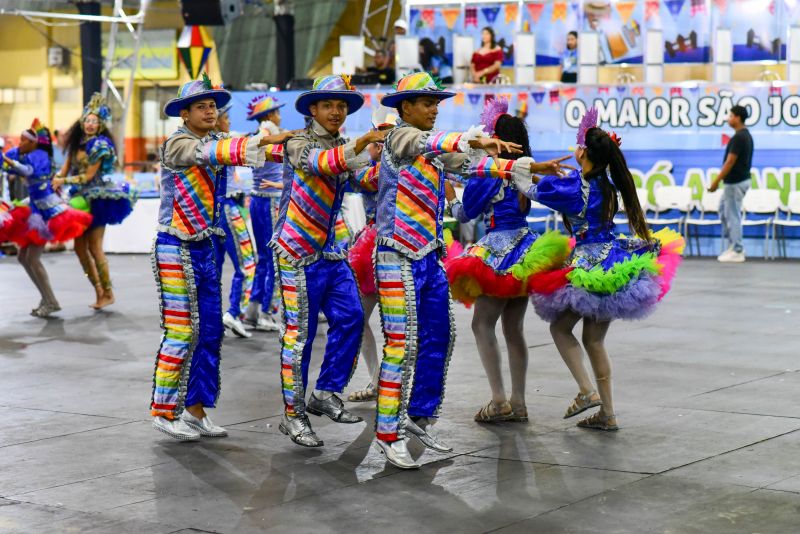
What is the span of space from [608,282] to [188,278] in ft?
7.41

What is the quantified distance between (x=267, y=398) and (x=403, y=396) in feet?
6.66

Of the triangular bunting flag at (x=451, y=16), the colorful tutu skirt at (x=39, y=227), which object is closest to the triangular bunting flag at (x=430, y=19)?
the triangular bunting flag at (x=451, y=16)

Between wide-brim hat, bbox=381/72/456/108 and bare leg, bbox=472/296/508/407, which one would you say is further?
bare leg, bbox=472/296/508/407

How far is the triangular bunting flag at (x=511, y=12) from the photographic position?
19.6 m

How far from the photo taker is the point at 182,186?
6555 mm

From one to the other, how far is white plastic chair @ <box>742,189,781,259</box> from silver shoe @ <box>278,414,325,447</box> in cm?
1185

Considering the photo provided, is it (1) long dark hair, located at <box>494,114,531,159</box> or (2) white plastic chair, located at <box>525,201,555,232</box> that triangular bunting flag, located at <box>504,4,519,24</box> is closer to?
(2) white plastic chair, located at <box>525,201,555,232</box>

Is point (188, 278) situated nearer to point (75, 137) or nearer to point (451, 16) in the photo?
point (75, 137)

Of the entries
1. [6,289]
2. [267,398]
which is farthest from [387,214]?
[6,289]

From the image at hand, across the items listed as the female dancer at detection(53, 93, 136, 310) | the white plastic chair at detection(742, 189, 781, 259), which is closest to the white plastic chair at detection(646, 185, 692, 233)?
the white plastic chair at detection(742, 189, 781, 259)

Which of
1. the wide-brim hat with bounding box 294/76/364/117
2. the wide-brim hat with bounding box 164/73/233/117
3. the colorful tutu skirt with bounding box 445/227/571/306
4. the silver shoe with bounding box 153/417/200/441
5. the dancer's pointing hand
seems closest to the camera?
the dancer's pointing hand

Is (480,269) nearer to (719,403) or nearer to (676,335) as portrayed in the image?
(719,403)

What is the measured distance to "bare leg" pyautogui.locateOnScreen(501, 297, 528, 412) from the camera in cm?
701

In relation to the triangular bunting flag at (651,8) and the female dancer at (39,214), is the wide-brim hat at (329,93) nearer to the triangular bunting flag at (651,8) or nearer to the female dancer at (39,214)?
the female dancer at (39,214)
